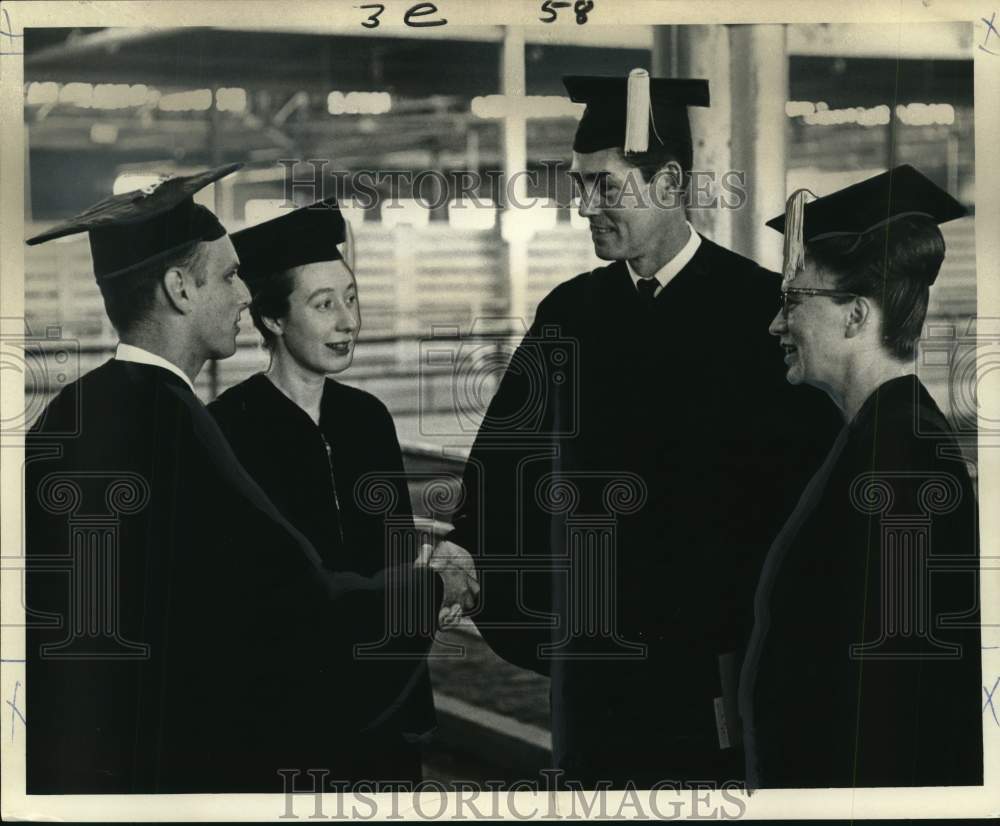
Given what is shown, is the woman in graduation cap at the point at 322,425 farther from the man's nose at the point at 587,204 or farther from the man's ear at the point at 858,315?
the man's ear at the point at 858,315

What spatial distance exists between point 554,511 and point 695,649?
20.4 inches

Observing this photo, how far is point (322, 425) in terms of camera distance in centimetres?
353

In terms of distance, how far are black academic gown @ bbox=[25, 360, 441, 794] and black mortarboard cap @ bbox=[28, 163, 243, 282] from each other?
0.29 metres

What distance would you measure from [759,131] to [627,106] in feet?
1.15

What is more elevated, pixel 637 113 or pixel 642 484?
pixel 637 113

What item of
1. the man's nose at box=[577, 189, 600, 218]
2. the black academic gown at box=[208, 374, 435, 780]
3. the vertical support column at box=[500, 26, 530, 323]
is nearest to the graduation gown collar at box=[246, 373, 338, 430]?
the black academic gown at box=[208, 374, 435, 780]

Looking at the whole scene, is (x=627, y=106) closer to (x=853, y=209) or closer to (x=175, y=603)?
(x=853, y=209)

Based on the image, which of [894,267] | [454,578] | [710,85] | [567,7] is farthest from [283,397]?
[894,267]

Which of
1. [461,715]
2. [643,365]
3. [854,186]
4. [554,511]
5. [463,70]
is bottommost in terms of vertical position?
[461,715]

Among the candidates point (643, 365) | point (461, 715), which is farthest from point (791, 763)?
point (643, 365)

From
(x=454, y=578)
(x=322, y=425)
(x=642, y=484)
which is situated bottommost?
(x=454, y=578)

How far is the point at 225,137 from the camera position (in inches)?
137

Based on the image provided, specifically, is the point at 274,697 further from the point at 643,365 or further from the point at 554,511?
the point at 643,365

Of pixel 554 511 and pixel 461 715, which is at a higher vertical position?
pixel 554 511
